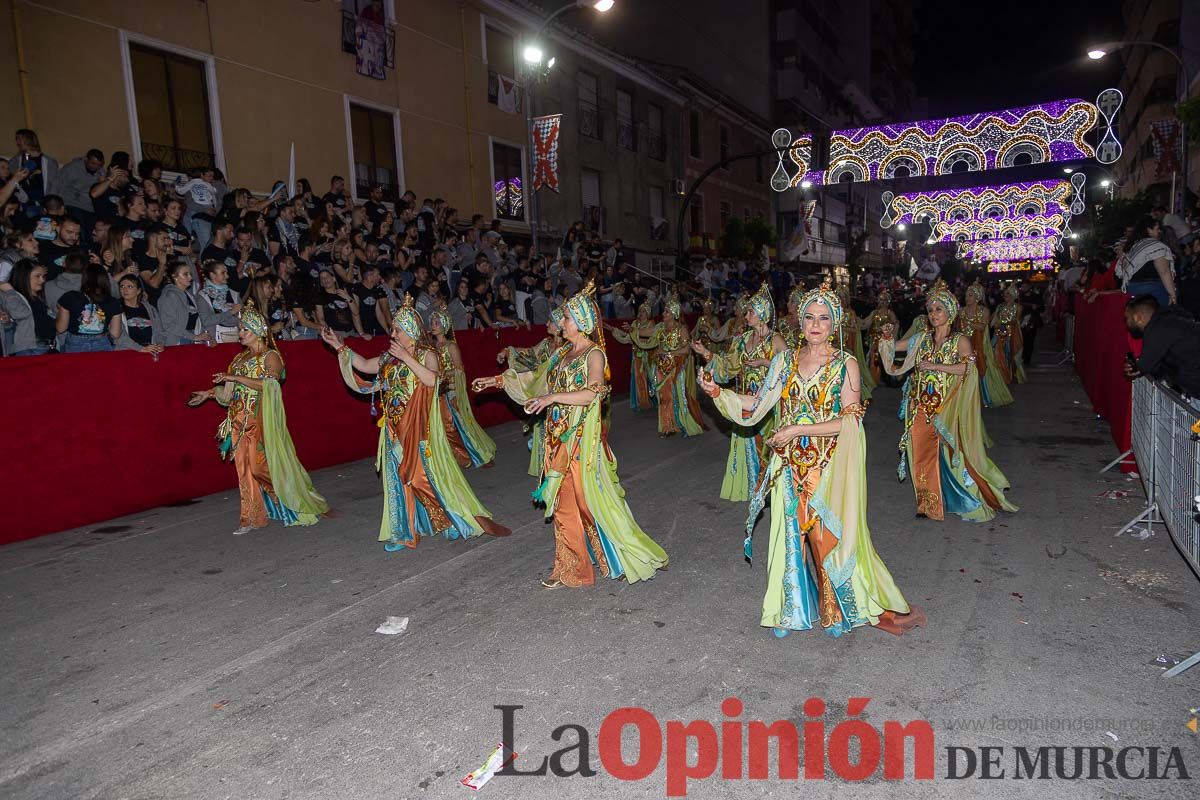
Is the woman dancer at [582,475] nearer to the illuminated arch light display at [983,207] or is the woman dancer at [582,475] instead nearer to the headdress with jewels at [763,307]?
the headdress with jewels at [763,307]

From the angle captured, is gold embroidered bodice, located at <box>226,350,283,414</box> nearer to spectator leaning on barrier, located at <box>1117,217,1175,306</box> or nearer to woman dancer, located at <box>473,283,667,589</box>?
woman dancer, located at <box>473,283,667,589</box>

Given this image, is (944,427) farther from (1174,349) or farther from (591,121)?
(591,121)

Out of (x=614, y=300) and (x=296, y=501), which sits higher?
(x=614, y=300)

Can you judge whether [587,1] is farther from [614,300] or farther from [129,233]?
[129,233]

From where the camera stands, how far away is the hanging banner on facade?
15.0 metres

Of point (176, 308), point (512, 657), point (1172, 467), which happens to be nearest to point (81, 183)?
point (176, 308)

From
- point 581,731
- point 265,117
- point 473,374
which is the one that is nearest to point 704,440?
point 473,374

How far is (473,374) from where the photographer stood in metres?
11.8

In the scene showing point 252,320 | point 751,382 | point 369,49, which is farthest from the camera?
point 369,49

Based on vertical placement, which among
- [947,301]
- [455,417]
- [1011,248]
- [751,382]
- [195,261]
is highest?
[1011,248]

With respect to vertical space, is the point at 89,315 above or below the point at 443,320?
above

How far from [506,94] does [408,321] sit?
15.2 meters

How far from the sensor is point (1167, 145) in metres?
20.1

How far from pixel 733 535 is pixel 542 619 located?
2.18m
